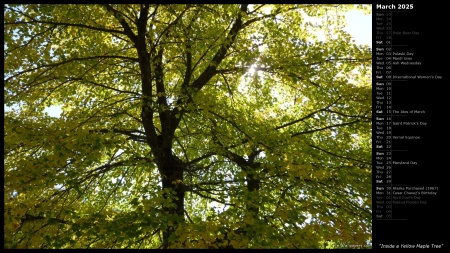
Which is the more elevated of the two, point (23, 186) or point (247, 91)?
point (247, 91)

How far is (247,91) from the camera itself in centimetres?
1088

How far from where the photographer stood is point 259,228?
498cm

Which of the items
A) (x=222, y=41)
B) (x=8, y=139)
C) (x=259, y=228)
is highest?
(x=222, y=41)

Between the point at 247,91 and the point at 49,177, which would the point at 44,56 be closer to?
the point at 49,177

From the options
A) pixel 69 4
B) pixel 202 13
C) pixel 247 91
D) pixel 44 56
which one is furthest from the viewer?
pixel 247 91
